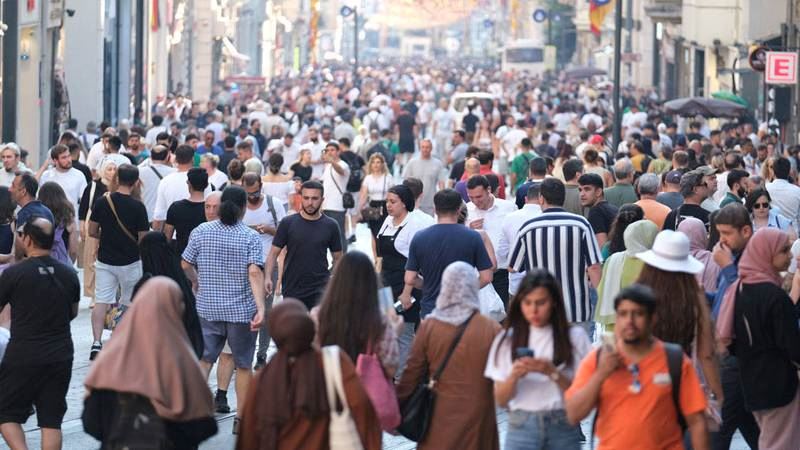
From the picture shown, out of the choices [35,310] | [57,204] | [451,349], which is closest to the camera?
[451,349]

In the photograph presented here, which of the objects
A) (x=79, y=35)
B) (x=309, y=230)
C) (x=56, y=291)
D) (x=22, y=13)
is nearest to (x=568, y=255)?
(x=309, y=230)

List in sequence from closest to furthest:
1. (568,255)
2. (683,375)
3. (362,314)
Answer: (683,375) → (362,314) → (568,255)

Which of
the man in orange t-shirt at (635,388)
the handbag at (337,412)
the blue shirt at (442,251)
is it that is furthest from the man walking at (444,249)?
the man in orange t-shirt at (635,388)

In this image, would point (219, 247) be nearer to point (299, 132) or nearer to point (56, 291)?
point (56, 291)

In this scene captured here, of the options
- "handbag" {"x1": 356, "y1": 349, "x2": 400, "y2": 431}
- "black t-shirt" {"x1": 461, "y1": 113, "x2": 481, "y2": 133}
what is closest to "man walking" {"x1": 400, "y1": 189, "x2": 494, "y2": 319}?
"handbag" {"x1": 356, "y1": 349, "x2": 400, "y2": 431}

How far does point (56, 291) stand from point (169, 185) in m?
5.61

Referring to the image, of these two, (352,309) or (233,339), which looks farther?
(233,339)

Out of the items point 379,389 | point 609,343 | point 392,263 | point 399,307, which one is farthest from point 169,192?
point 609,343

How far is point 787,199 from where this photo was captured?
15172 millimetres

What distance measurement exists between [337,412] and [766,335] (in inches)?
97.7

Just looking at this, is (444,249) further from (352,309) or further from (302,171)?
(302,171)

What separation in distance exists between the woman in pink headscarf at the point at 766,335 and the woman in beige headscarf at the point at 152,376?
8.95 ft

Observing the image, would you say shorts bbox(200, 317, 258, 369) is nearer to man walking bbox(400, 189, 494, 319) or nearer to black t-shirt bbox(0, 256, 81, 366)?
man walking bbox(400, 189, 494, 319)

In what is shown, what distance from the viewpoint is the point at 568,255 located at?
36.3 ft
